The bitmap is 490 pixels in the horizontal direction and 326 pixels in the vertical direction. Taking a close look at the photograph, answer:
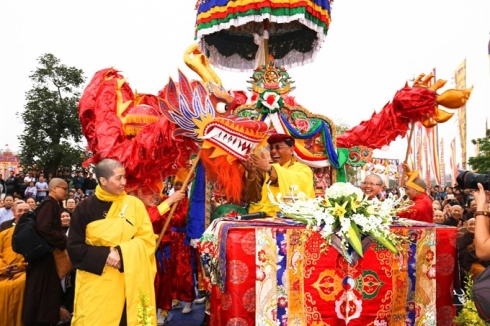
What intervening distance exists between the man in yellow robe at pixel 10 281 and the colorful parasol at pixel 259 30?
3654mm

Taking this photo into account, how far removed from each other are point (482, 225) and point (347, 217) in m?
0.86

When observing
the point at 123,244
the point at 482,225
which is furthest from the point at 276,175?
the point at 482,225

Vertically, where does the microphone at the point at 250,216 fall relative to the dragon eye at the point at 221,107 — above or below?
below

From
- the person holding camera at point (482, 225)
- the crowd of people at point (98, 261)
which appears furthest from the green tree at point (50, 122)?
the person holding camera at point (482, 225)

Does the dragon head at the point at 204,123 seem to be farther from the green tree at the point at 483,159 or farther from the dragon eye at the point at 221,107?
the green tree at the point at 483,159

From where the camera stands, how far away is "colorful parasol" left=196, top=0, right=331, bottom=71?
6531 millimetres

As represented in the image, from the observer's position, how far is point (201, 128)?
435cm

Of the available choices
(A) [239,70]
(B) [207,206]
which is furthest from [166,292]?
(A) [239,70]

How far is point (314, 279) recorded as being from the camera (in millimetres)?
3443

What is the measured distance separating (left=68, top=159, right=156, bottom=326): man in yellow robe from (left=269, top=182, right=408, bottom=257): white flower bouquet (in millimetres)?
1086

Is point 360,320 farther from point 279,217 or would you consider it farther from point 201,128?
point 201,128

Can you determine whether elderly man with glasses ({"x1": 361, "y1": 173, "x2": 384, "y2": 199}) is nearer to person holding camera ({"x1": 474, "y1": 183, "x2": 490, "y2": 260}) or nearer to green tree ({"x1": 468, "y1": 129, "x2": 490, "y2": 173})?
person holding camera ({"x1": 474, "y1": 183, "x2": 490, "y2": 260})

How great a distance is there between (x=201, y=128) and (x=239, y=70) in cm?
447

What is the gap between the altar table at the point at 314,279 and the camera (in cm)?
343
